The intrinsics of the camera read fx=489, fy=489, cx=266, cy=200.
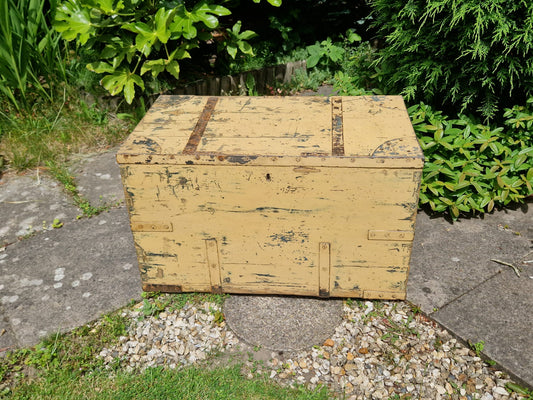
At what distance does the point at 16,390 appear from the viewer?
2301 millimetres

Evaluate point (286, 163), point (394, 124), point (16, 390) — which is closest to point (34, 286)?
point (16, 390)

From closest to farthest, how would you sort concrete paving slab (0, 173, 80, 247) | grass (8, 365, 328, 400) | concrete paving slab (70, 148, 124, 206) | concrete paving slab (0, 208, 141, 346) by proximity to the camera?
grass (8, 365, 328, 400)
concrete paving slab (0, 208, 141, 346)
concrete paving slab (0, 173, 80, 247)
concrete paving slab (70, 148, 124, 206)

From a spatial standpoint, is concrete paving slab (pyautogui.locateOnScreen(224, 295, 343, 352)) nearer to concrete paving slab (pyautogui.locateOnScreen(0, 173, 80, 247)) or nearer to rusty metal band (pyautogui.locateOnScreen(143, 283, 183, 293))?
rusty metal band (pyautogui.locateOnScreen(143, 283, 183, 293))

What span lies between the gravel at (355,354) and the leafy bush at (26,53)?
2609 mm

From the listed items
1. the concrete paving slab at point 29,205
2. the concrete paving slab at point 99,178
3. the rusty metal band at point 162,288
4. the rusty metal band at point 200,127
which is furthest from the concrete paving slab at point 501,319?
the concrete paving slab at point 29,205

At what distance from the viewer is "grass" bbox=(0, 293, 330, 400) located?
7.44ft

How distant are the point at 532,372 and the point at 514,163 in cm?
154

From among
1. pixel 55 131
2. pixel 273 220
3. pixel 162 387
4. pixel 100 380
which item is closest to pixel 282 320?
pixel 273 220

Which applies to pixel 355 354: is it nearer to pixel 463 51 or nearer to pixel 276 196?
pixel 276 196

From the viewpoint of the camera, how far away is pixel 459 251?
3.07 m

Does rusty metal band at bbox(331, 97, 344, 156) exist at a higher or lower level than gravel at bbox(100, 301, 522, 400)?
higher

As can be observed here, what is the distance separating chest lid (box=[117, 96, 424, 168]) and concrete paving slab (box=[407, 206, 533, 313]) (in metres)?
0.93

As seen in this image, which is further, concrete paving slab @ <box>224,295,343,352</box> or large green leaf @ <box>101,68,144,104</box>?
large green leaf @ <box>101,68,144,104</box>

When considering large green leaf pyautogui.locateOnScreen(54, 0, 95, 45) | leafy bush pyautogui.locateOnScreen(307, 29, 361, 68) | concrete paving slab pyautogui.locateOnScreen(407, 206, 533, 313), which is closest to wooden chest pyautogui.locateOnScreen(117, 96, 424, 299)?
concrete paving slab pyautogui.locateOnScreen(407, 206, 533, 313)
